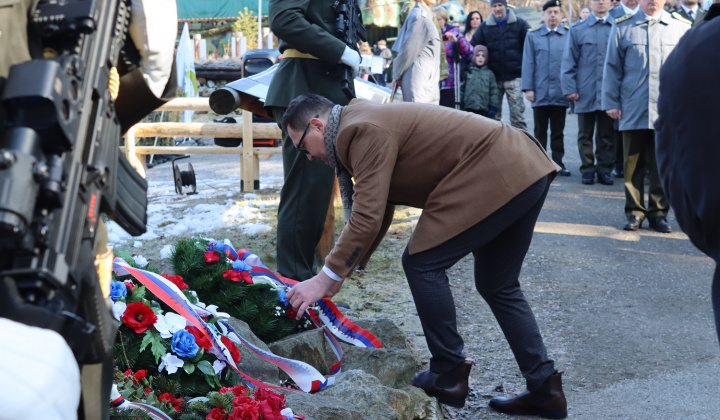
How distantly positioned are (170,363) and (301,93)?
92.2 inches

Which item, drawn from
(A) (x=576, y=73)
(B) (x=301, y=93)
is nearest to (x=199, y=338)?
(B) (x=301, y=93)

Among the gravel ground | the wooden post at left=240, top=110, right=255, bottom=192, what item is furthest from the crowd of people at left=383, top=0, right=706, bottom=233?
the wooden post at left=240, top=110, right=255, bottom=192

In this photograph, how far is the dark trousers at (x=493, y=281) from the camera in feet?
12.2

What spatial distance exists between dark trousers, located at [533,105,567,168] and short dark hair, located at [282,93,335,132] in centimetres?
706

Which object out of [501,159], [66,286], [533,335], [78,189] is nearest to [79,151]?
[78,189]

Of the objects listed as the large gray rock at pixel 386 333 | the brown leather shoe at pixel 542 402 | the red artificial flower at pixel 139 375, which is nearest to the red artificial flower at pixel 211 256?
the large gray rock at pixel 386 333

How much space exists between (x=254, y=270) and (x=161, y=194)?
6080 mm

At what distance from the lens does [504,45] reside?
37.6 ft

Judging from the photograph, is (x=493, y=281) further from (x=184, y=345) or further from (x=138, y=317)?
(x=138, y=317)

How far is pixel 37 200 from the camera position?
1729 mm

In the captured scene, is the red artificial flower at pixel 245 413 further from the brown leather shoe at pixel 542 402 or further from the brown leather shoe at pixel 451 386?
the brown leather shoe at pixel 542 402

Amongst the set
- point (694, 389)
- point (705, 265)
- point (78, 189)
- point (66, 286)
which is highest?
point (78, 189)

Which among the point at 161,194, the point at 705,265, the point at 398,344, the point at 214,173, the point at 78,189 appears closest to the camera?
the point at 78,189

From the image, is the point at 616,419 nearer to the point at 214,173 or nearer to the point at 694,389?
the point at 694,389
